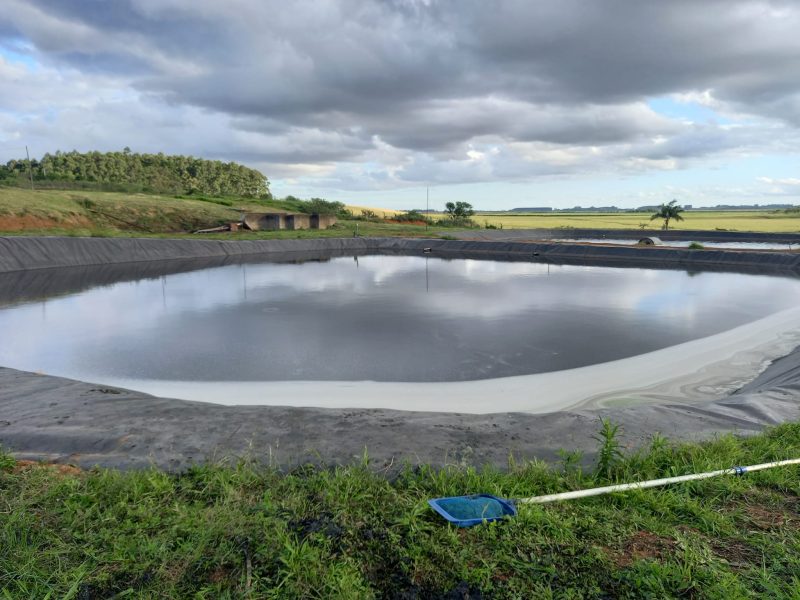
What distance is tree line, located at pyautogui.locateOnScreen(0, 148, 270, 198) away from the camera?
187 feet

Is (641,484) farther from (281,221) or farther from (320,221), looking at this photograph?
(320,221)

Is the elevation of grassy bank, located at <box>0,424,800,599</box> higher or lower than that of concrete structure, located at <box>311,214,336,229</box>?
lower

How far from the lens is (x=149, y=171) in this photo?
205 feet

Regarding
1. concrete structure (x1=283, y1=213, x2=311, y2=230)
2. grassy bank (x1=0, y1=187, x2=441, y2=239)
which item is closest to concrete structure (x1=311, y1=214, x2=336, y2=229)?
concrete structure (x1=283, y1=213, x2=311, y2=230)

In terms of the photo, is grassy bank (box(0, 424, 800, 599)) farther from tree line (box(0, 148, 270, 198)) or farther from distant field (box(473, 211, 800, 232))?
tree line (box(0, 148, 270, 198))

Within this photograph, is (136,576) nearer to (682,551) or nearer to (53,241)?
(682,551)

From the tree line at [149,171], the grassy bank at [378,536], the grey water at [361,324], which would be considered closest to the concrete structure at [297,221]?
the grey water at [361,324]

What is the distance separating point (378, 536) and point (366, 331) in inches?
256

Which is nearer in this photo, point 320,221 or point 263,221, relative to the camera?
point 263,221

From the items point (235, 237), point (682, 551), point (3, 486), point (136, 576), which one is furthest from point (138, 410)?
point (235, 237)

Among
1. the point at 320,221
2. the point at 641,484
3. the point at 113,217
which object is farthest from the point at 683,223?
the point at 641,484

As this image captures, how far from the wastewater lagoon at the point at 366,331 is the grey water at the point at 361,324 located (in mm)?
44

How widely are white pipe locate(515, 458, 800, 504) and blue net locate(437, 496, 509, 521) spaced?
0.16 metres

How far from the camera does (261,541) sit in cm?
237
